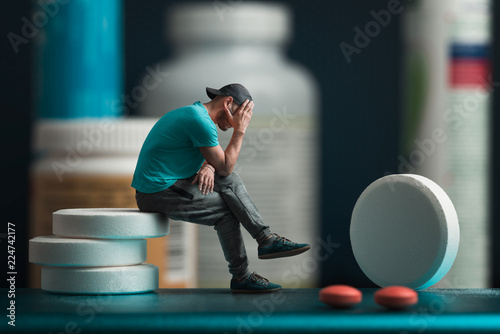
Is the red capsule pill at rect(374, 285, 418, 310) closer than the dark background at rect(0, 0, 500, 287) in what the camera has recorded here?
Yes

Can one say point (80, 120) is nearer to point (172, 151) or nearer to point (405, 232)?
point (172, 151)

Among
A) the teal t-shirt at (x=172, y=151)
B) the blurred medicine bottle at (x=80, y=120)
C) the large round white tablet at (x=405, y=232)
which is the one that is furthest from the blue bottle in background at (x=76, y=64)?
the large round white tablet at (x=405, y=232)

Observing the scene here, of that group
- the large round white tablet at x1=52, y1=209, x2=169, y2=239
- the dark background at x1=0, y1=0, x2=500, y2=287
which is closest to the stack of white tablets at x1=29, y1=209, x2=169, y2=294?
the large round white tablet at x1=52, y1=209, x2=169, y2=239

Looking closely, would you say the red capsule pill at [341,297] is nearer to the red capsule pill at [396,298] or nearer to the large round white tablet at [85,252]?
the red capsule pill at [396,298]

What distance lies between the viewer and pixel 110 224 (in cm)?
49

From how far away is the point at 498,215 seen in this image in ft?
2.52

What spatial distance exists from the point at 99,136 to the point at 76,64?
0.24ft

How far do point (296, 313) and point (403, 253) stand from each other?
4.6 inches

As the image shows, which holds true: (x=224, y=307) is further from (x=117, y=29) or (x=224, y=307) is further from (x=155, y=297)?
(x=117, y=29)

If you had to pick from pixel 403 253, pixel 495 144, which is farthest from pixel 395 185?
pixel 495 144

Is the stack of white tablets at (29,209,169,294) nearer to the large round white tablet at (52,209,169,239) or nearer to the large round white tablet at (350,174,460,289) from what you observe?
the large round white tablet at (52,209,169,239)

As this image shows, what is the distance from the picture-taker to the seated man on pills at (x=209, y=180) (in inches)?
20.1

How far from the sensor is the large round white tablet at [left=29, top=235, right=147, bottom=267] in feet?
1.62

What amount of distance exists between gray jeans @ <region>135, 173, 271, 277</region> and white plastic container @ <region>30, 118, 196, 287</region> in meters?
0.07
